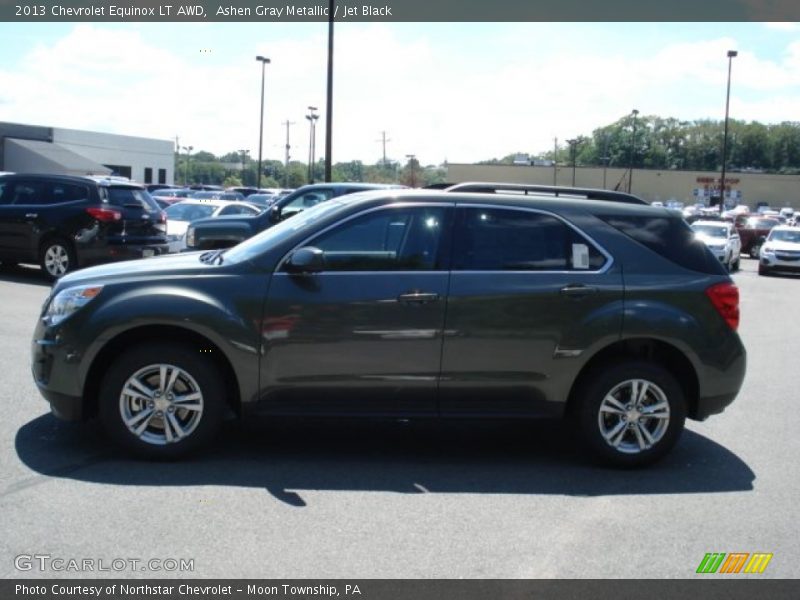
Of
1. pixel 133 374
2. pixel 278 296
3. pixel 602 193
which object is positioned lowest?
pixel 133 374

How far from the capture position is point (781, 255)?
26812 millimetres

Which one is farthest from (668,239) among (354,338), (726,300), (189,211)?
(189,211)

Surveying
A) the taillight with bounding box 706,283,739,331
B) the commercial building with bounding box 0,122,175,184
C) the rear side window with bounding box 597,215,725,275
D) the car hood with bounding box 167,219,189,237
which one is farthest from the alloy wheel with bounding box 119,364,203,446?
the commercial building with bounding box 0,122,175,184

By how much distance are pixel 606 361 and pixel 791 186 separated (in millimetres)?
86958

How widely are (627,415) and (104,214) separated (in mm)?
11445

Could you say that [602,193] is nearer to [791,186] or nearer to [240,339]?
[240,339]

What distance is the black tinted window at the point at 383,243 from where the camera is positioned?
19.9 ft

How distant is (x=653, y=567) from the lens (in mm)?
4645

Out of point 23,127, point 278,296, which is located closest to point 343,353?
point 278,296

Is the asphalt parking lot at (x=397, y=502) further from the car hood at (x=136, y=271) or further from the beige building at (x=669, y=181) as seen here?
the beige building at (x=669, y=181)

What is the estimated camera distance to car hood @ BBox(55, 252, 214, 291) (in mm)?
5984

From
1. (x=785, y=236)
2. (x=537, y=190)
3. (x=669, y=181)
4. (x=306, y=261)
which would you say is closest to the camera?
(x=306, y=261)

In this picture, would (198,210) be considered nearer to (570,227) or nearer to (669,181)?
(570,227)

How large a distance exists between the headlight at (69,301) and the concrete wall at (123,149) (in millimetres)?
58958
